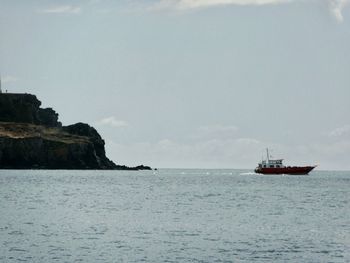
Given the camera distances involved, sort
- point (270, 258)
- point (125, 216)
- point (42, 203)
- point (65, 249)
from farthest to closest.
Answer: point (42, 203)
point (125, 216)
point (65, 249)
point (270, 258)

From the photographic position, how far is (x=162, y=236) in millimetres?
68188

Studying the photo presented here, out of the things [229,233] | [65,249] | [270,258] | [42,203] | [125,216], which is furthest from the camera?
[42,203]

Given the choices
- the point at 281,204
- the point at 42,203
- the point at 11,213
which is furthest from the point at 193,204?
the point at 11,213

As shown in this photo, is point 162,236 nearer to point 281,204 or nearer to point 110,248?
point 110,248

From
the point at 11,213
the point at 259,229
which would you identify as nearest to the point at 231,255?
the point at 259,229

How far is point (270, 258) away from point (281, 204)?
6593 cm

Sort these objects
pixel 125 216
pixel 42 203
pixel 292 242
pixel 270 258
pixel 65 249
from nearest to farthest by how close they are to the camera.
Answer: pixel 270 258, pixel 65 249, pixel 292 242, pixel 125 216, pixel 42 203

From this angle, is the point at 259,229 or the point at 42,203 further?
the point at 42,203

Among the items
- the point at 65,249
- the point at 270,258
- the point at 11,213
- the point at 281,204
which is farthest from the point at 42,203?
the point at 270,258

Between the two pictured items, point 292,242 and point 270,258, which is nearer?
point 270,258

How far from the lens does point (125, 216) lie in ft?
300

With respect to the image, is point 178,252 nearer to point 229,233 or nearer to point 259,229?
point 229,233

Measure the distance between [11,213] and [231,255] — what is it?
4553 centimetres

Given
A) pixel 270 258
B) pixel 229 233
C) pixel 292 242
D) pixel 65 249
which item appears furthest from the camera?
pixel 229 233
